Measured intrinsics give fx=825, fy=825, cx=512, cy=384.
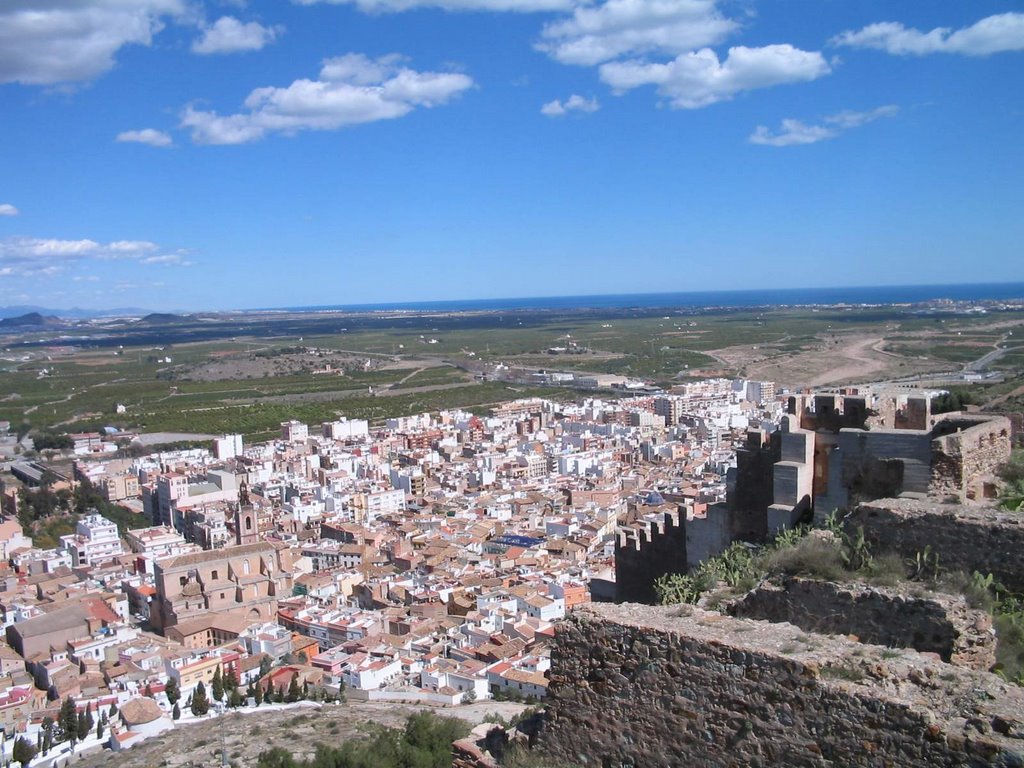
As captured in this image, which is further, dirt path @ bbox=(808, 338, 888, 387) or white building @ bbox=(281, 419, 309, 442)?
dirt path @ bbox=(808, 338, 888, 387)

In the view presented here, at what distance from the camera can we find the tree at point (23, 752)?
13.6 meters

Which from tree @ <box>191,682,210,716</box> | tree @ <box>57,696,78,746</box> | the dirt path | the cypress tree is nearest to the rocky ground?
the cypress tree

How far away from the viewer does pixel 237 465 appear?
38.4 m

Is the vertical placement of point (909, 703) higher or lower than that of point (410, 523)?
higher

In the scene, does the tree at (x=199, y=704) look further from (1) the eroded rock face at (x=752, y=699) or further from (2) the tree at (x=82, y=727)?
(1) the eroded rock face at (x=752, y=699)

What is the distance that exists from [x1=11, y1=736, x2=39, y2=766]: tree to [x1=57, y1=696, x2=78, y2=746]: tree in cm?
59

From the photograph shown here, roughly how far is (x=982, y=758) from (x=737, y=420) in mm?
43997

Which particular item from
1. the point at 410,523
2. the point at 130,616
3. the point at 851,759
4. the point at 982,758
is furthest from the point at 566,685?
the point at 410,523

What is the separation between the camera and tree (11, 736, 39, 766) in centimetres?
1365

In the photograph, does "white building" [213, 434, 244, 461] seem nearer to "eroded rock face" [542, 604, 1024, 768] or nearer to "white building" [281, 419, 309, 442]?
"white building" [281, 419, 309, 442]

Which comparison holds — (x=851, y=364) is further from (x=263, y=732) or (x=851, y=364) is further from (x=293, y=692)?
(x=263, y=732)

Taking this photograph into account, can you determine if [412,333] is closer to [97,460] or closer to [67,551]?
[97,460]

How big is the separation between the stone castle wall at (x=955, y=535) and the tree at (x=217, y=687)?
597 inches

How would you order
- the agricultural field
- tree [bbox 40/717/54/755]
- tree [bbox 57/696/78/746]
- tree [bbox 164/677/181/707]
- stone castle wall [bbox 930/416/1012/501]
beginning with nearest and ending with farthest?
stone castle wall [bbox 930/416/1012/501] → tree [bbox 40/717/54/755] → tree [bbox 57/696/78/746] → tree [bbox 164/677/181/707] → the agricultural field
